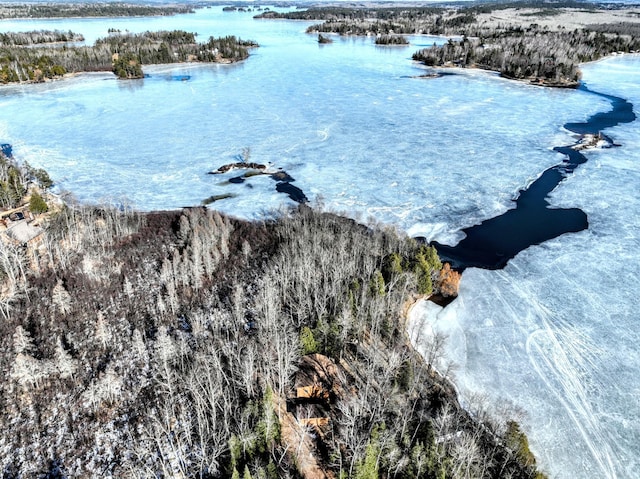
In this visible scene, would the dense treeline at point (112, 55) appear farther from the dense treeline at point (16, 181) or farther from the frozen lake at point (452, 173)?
the dense treeline at point (16, 181)

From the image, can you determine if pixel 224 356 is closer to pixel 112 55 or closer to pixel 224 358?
pixel 224 358

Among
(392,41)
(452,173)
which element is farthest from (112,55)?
(452,173)

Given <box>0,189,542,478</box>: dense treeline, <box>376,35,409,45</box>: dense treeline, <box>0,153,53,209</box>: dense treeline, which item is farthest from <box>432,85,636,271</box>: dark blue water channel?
<box>376,35,409,45</box>: dense treeline

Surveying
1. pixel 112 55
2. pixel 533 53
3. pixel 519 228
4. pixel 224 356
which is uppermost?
pixel 112 55

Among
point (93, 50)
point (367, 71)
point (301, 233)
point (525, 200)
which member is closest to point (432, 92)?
point (367, 71)

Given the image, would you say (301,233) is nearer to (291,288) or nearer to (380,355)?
(291,288)

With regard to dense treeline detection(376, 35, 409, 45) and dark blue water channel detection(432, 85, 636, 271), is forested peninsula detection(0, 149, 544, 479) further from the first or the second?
dense treeline detection(376, 35, 409, 45)

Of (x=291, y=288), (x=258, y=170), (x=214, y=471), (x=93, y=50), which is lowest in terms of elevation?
(x=214, y=471)
